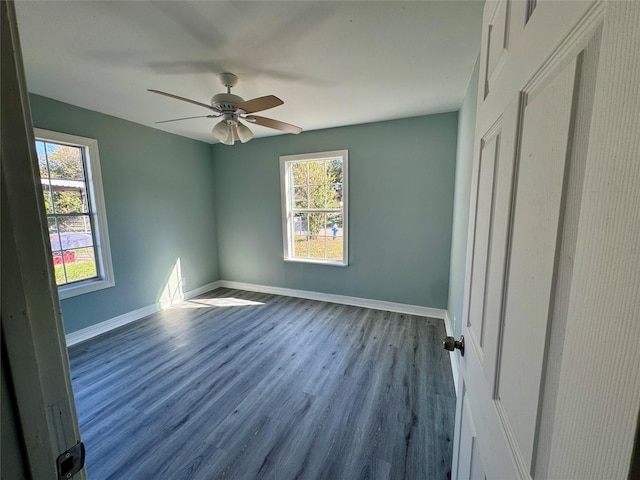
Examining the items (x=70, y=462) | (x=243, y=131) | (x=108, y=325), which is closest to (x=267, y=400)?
(x=70, y=462)

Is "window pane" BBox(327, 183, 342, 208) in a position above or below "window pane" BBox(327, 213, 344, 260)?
above

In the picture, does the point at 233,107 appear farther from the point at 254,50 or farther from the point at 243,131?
the point at 254,50

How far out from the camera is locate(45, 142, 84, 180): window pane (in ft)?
8.48

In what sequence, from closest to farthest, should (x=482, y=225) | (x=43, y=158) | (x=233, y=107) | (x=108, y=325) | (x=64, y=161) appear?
1. (x=482, y=225)
2. (x=233, y=107)
3. (x=43, y=158)
4. (x=64, y=161)
5. (x=108, y=325)

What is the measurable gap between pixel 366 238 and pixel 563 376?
316 centimetres

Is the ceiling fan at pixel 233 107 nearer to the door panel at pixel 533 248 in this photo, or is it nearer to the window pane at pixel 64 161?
the window pane at pixel 64 161

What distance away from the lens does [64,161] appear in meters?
2.67

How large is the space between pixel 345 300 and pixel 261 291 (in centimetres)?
150

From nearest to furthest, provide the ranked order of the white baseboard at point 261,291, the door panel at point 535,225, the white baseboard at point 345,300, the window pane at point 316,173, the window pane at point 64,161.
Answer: the door panel at point 535,225 < the window pane at point 64,161 < the white baseboard at point 261,291 < the white baseboard at point 345,300 < the window pane at point 316,173

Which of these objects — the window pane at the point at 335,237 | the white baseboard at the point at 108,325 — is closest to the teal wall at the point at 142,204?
the white baseboard at the point at 108,325

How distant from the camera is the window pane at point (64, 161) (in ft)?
8.48

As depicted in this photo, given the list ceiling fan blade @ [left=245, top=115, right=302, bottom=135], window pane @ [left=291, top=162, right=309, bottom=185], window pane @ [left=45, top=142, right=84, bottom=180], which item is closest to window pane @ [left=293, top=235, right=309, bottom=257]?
window pane @ [left=291, top=162, right=309, bottom=185]

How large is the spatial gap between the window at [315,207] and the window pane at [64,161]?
2339mm

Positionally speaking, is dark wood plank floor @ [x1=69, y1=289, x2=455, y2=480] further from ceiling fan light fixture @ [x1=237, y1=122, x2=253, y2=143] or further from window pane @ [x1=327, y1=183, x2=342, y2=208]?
ceiling fan light fixture @ [x1=237, y1=122, x2=253, y2=143]
